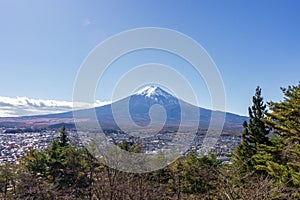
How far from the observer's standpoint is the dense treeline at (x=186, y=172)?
7.15m

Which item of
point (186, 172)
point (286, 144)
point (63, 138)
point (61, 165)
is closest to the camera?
point (286, 144)

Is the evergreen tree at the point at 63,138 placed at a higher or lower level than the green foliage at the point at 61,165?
higher

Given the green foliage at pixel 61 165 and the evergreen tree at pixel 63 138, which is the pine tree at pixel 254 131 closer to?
the green foliage at pixel 61 165

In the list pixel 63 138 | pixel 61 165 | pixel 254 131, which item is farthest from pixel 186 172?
pixel 63 138

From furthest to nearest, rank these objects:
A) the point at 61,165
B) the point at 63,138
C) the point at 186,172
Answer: the point at 63,138 → the point at 61,165 → the point at 186,172

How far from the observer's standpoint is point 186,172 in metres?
11.2

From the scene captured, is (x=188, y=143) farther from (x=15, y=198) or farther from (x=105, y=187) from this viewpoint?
(x=15, y=198)

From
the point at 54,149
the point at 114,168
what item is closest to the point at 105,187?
the point at 114,168

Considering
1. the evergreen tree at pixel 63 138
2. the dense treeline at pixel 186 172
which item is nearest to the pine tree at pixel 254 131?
the dense treeline at pixel 186 172

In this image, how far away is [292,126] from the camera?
8281 mm

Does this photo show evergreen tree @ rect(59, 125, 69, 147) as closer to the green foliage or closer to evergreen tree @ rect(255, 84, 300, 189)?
the green foliage

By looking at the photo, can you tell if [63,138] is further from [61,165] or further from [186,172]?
[186,172]

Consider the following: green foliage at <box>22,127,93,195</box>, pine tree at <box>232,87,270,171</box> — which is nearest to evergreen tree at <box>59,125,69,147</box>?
green foliage at <box>22,127,93,195</box>

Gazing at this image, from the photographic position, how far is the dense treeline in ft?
23.5
